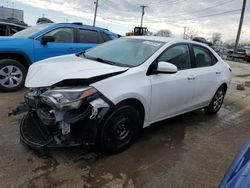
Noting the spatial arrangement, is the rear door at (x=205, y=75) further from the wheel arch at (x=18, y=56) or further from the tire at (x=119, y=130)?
the wheel arch at (x=18, y=56)

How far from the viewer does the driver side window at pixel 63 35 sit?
6621 mm

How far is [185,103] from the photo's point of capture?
4508mm

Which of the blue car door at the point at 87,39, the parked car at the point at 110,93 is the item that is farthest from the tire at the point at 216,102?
the blue car door at the point at 87,39

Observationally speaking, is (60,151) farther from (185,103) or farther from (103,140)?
(185,103)

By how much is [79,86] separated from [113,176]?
1144mm

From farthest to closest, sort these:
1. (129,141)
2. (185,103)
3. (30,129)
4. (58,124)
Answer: (185,103) < (129,141) < (30,129) < (58,124)

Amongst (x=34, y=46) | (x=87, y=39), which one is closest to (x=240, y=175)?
(x=34, y=46)

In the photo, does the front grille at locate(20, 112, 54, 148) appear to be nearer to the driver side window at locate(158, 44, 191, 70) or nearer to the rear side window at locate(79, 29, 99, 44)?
the driver side window at locate(158, 44, 191, 70)

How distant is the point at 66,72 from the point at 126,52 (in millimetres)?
1261

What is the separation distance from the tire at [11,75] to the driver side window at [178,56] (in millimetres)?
3612

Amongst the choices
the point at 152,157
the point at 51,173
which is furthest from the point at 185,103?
the point at 51,173

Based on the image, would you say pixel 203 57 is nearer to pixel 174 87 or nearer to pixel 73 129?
pixel 174 87

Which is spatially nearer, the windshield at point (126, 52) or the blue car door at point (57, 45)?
the windshield at point (126, 52)

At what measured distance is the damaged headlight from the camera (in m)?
2.99
